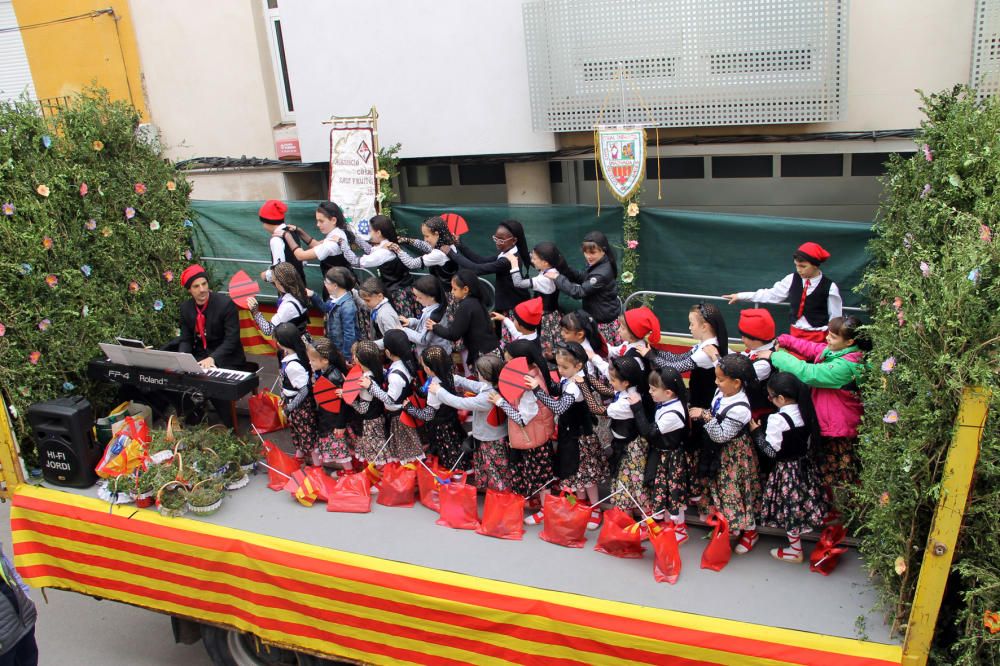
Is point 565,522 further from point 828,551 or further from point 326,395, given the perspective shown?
point 326,395

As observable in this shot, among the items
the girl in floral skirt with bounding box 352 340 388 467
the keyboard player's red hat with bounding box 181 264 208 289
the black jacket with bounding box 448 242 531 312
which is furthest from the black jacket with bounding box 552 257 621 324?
the keyboard player's red hat with bounding box 181 264 208 289

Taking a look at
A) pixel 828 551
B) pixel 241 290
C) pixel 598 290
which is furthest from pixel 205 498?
pixel 828 551

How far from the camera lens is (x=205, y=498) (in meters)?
5.13

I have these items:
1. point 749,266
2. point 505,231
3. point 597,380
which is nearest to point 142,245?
point 505,231

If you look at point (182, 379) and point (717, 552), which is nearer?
point (717, 552)

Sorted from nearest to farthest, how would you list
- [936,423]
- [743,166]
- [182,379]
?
1. [936,423]
2. [182,379]
3. [743,166]

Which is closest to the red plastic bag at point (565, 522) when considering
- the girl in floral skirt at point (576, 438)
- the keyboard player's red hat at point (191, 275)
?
the girl in floral skirt at point (576, 438)

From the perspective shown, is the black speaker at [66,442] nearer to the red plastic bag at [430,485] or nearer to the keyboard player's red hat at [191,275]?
the keyboard player's red hat at [191,275]

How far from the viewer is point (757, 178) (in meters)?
8.82

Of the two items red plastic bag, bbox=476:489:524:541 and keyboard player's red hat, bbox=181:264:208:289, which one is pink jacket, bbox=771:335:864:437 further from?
keyboard player's red hat, bbox=181:264:208:289

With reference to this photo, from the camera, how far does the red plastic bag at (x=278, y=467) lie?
18.1 ft

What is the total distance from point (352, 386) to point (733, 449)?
2.38 m

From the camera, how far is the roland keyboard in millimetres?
5695

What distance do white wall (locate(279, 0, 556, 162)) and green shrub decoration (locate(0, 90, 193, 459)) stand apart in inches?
128
